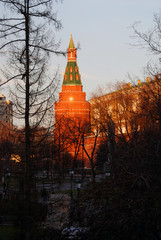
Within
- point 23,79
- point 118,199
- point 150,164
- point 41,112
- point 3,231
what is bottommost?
point 3,231

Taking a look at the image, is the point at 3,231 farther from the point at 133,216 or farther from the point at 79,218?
the point at 133,216

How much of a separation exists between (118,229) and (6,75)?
611 cm

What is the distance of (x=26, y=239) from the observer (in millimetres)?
9336

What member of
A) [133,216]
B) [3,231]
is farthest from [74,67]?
[133,216]

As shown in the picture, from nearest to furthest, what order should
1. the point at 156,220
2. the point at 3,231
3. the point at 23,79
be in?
the point at 156,220
the point at 23,79
the point at 3,231

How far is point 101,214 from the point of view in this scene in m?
8.17

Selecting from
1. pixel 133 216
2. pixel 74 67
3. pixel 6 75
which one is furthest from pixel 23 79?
pixel 74 67

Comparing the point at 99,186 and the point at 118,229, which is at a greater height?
the point at 99,186

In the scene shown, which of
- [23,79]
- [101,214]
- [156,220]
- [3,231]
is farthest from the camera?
[3,231]

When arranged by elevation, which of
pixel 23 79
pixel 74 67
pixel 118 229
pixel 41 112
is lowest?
pixel 118 229

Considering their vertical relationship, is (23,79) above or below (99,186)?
above

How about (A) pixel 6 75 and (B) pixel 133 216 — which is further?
(A) pixel 6 75

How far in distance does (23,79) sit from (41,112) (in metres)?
1.16

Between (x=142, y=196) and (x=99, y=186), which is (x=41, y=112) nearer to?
(x=99, y=186)
